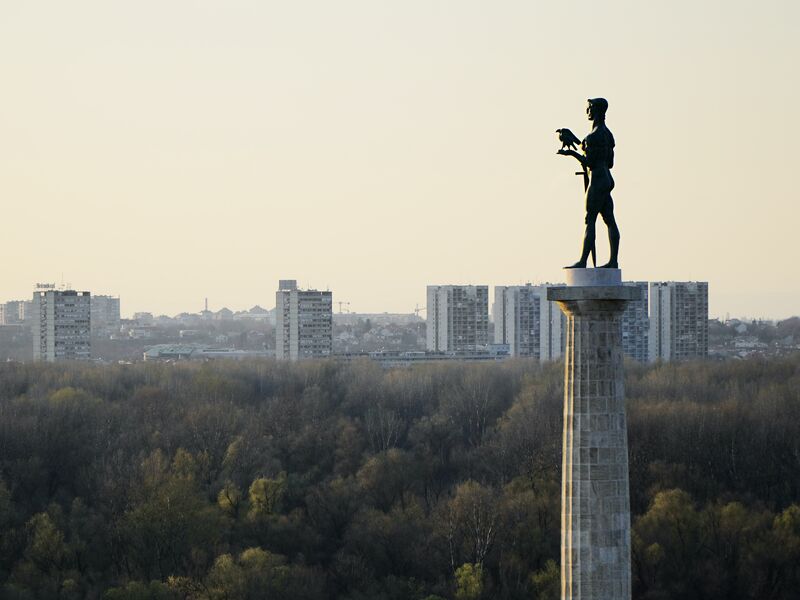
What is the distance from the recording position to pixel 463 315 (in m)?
114

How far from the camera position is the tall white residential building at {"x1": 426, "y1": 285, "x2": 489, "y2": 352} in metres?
113

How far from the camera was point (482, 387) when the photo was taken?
6475 cm

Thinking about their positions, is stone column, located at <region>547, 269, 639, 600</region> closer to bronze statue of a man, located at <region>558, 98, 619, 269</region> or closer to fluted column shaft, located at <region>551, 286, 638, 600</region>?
fluted column shaft, located at <region>551, 286, 638, 600</region>

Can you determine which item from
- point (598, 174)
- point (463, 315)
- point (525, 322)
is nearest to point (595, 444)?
point (598, 174)

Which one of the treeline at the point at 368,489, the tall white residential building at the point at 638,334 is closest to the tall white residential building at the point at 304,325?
the tall white residential building at the point at 638,334

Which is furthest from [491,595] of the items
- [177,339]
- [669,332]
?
[177,339]

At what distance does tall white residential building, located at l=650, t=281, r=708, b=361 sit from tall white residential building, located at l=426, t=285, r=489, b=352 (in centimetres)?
1690

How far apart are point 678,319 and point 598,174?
8840 centimetres

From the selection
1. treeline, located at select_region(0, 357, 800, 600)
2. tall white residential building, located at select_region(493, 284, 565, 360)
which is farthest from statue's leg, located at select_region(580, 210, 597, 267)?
tall white residential building, located at select_region(493, 284, 565, 360)

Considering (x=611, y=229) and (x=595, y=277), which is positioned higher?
(x=611, y=229)

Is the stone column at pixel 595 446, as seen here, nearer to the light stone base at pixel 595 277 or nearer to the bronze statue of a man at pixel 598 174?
the light stone base at pixel 595 277

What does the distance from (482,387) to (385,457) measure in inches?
576

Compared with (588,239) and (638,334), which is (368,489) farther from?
(638,334)

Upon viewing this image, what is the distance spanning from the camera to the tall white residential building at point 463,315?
371 feet
